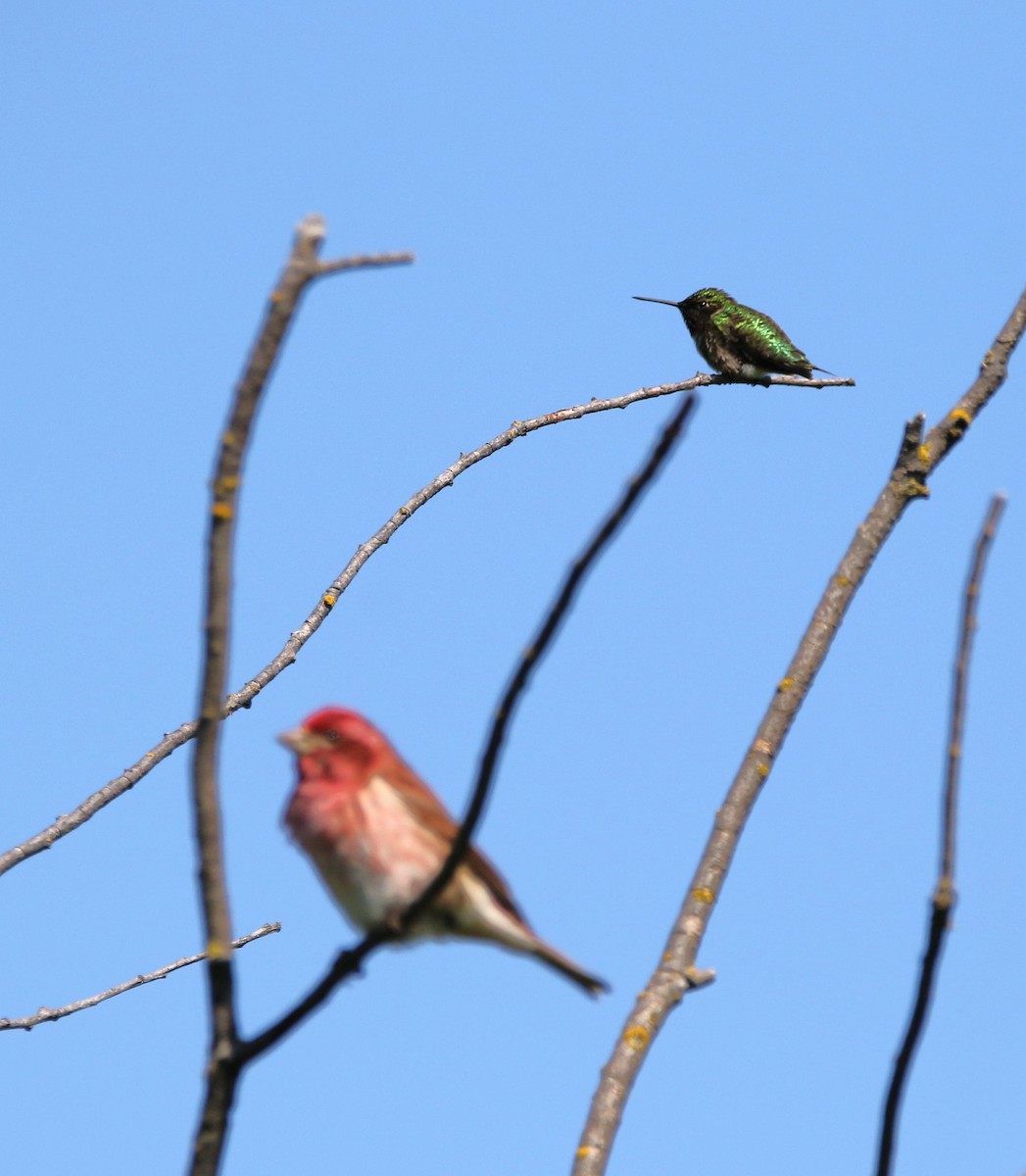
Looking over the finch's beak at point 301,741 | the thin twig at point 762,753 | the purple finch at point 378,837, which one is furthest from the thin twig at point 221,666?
the finch's beak at point 301,741

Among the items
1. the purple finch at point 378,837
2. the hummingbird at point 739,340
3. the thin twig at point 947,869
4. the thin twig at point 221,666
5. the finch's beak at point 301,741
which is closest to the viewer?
the thin twig at point 947,869

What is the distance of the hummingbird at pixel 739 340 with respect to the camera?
47.9 ft

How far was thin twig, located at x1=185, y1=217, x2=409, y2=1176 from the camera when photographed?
9.59ft

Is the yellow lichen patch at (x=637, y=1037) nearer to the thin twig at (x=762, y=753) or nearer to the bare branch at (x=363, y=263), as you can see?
the thin twig at (x=762, y=753)

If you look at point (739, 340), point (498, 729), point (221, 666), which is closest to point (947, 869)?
point (498, 729)

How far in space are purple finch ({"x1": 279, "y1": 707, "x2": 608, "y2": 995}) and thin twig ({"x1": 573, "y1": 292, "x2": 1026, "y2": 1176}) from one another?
0.44m

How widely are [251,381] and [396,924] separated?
1.30 m

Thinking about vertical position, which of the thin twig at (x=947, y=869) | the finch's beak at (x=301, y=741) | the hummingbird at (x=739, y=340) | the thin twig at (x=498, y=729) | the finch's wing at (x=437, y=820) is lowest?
the thin twig at (x=947, y=869)

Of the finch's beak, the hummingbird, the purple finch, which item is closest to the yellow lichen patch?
the purple finch

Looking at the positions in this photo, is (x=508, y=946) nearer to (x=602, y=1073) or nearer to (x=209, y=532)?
(x=602, y=1073)

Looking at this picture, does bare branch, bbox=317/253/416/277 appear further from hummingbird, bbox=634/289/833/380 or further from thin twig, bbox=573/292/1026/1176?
hummingbird, bbox=634/289/833/380

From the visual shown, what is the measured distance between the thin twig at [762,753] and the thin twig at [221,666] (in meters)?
0.92

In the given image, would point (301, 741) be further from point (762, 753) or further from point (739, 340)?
point (739, 340)

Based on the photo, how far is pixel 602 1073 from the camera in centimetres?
389
